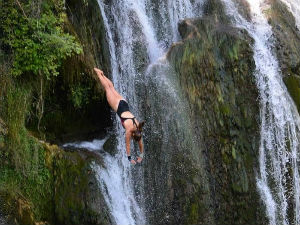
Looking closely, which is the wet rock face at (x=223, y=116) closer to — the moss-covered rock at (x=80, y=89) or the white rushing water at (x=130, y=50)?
the white rushing water at (x=130, y=50)

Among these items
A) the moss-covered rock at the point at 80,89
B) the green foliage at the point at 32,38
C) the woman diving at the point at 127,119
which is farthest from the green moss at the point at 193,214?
the green foliage at the point at 32,38

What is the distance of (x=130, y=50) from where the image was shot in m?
9.25

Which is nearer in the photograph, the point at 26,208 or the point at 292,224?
the point at 26,208

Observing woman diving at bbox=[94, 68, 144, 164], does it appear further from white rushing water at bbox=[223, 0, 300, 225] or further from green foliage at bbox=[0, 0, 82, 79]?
white rushing water at bbox=[223, 0, 300, 225]

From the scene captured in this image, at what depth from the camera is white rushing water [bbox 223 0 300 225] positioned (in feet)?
28.8

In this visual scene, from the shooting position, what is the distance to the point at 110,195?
7.62 m

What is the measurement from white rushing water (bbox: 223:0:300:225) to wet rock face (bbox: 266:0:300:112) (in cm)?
19

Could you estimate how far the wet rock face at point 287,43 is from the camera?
965cm

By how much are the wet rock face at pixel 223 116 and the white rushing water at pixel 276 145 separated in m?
0.18

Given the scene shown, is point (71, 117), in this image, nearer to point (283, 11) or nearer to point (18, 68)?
point (18, 68)

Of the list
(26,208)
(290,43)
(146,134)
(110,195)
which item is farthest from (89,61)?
(290,43)

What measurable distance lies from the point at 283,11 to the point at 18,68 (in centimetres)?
680

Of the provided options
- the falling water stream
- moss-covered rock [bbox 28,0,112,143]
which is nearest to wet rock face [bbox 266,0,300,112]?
the falling water stream

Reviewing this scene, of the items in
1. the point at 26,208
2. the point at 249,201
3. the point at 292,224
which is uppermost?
the point at 26,208
